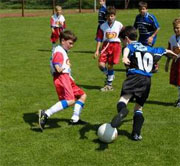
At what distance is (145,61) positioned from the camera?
6367 millimetres

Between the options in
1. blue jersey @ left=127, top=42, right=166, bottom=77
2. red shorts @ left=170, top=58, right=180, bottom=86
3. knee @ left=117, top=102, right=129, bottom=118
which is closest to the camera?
knee @ left=117, top=102, right=129, bottom=118

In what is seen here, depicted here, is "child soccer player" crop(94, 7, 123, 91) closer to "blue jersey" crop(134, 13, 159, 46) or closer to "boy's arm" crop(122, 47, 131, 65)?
"blue jersey" crop(134, 13, 159, 46)

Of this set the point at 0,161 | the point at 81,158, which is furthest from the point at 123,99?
the point at 0,161

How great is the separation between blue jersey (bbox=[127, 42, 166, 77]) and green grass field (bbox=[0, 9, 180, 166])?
1.15 metres

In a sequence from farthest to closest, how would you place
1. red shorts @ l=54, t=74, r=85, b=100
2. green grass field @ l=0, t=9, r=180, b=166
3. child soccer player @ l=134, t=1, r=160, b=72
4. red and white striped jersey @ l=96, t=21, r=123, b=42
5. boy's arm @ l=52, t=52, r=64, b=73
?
child soccer player @ l=134, t=1, r=160, b=72
red and white striped jersey @ l=96, t=21, r=123, b=42
red shorts @ l=54, t=74, r=85, b=100
boy's arm @ l=52, t=52, r=64, b=73
green grass field @ l=0, t=9, r=180, b=166

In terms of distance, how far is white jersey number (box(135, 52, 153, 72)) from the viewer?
634 centimetres

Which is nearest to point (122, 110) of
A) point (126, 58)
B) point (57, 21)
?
point (126, 58)

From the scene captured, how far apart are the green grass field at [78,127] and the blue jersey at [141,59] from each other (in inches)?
45.4

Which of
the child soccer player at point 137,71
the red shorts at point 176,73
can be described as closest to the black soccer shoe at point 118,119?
the child soccer player at point 137,71

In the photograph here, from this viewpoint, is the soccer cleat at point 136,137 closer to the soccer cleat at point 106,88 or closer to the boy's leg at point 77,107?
the boy's leg at point 77,107

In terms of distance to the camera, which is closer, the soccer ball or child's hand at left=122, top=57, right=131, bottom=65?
child's hand at left=122, top=57, right=131, bottom=65

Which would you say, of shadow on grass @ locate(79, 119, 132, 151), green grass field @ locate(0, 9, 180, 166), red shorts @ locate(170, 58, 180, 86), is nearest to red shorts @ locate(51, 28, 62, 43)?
green grass field @ locate(0, 9, 180, 166)

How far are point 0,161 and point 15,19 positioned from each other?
27.1m

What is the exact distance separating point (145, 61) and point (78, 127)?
69.2 inches
